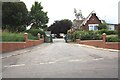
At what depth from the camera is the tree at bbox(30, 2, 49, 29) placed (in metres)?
71.1

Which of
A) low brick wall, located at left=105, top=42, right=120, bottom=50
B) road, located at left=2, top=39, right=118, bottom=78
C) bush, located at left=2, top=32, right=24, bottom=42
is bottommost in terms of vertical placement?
road, located at left=2, top=39, right=118, bottom=78

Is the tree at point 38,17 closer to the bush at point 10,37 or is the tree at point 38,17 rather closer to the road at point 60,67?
the bush at point 10,37

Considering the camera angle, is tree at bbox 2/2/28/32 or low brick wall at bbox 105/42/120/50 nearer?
low brick wall at bbox 105/42/120/50

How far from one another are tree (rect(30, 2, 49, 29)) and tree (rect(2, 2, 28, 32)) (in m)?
9.23

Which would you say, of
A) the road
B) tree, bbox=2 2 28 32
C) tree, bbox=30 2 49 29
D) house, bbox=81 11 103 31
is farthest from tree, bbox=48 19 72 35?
the road

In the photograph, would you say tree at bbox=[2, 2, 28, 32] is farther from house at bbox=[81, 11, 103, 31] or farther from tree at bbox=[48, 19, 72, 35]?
tree at bbox=[48, 19, 72, 35]

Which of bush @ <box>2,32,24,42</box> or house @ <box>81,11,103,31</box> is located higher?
house @ <box>81,11,103,31</box>

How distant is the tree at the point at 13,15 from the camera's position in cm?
5728

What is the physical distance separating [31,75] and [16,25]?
157 ft

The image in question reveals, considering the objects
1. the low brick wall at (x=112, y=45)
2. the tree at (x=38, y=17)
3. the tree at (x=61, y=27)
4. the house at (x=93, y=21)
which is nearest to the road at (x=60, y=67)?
the low brick wall at (x=112, y=45)

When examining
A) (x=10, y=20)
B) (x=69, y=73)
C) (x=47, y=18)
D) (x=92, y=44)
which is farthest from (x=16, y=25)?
(x=69, y=73)

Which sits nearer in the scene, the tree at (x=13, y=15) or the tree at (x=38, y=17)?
the tree at (x=13, y=15)

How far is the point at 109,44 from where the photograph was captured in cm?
3438

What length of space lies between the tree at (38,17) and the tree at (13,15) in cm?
923
